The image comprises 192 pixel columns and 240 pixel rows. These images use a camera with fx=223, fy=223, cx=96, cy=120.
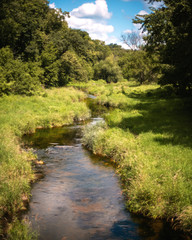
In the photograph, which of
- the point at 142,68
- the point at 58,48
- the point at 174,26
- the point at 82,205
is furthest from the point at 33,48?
the point at 82,205

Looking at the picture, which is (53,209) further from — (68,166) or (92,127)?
(92,127)

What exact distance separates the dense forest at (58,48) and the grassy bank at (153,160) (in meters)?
4.86

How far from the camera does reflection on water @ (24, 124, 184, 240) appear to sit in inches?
259

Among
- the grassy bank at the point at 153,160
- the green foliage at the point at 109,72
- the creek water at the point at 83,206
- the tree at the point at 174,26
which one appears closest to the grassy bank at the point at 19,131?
the creek water at the point at 83,206

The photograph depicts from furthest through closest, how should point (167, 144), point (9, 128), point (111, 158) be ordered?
point (9, 128)
point (111, 158)
point (167, 144)

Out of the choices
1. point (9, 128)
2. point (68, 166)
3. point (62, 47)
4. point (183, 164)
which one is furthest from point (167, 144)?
point (62, 47)

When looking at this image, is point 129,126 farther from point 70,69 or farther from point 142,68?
point 142,68

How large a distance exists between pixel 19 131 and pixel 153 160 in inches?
412

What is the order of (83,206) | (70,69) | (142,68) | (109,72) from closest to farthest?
1. (83,206)
2. (70,69)
3. (142,68)
4. (109,72)

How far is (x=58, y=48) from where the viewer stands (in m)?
44.4

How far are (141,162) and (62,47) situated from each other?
39.9 metres

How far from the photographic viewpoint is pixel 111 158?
12500mm

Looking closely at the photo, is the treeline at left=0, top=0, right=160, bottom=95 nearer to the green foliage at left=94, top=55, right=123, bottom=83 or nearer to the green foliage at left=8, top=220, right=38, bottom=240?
the green foliage at left=8, top=220, right=38, bottom=240

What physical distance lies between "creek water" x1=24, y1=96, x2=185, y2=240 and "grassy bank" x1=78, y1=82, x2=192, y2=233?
18.9 inches
